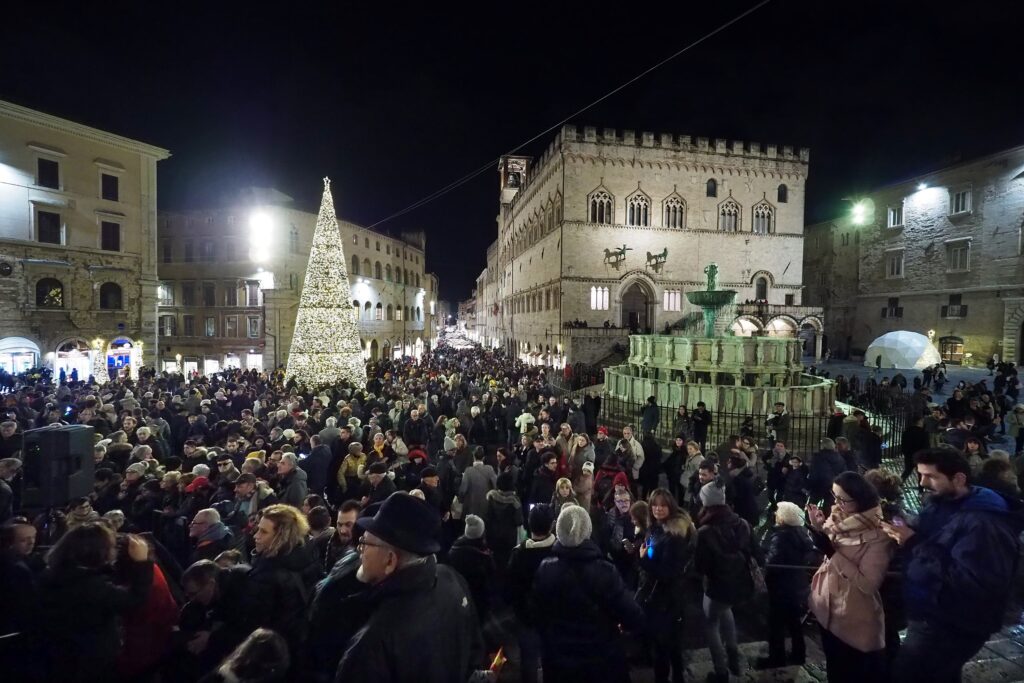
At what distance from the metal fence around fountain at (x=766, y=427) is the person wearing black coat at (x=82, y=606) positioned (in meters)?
9.79

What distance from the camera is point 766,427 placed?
1209 centimetres

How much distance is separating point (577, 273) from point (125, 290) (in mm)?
24628

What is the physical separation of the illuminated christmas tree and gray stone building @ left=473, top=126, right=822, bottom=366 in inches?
591

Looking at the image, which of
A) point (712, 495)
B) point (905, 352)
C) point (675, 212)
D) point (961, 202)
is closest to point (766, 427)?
point (712, 495)

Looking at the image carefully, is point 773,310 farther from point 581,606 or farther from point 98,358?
point 98,358

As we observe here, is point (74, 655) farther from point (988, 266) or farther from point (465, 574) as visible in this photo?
point (988, 266)

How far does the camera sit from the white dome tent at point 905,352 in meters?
25.3

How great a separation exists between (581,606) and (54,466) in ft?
16.5

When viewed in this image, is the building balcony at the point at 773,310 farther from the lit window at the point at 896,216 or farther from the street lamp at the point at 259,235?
the street lamp at the point at 259,235

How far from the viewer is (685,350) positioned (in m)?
15.0

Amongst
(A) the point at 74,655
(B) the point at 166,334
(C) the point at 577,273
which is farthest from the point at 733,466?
(B) the point at 166,334

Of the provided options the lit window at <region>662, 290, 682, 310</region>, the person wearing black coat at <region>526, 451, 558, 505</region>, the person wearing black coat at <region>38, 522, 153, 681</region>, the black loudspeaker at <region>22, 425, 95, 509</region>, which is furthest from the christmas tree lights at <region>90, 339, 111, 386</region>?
the lit window at <region>662, 290, 682, 310</region>

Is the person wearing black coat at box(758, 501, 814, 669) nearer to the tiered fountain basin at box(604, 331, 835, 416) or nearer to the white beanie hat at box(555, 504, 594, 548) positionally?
the white beanie hat at box(555, 504, 594, 548)

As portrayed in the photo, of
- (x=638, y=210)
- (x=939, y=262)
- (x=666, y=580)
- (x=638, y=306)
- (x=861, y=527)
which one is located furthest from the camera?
(x=638, y=306)
